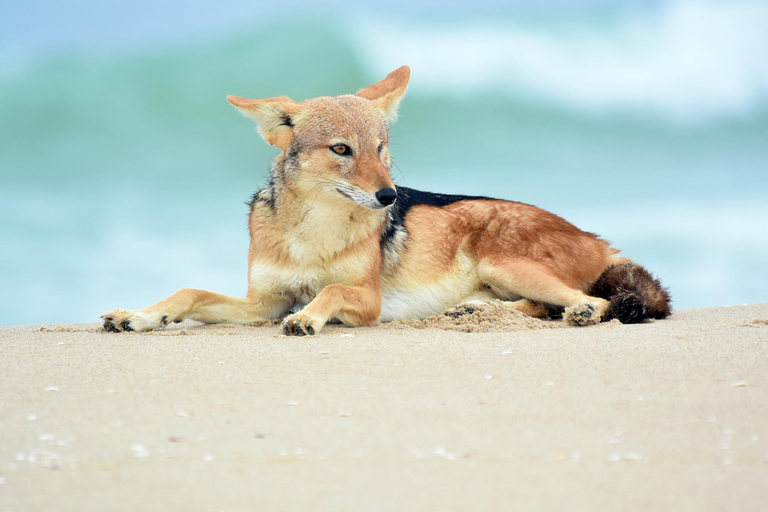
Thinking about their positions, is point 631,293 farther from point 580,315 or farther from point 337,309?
point 337,309

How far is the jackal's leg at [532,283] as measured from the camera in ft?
22.9

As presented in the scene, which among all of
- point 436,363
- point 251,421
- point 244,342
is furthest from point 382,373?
point 244,342

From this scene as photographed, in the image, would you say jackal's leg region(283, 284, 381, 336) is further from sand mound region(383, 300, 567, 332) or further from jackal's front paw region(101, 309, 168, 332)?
jackal's front paw region(101, 309, 168, 332)

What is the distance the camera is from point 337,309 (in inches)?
246

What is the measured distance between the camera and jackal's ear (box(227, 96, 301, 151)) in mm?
6594

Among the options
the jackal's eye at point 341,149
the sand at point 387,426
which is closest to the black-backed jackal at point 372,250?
the jackal's eye at point 341,149

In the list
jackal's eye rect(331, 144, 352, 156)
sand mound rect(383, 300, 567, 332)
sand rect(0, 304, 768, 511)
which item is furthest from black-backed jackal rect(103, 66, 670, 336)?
sand rect(0, 304, 768, 511)

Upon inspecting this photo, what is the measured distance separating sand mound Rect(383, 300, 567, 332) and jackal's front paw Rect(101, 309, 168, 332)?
2095 mm

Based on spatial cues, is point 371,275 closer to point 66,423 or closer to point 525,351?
Answer: point 525,351

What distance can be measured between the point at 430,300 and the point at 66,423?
15.4 feet

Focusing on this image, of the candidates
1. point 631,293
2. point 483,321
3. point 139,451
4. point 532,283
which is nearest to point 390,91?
point 532,283

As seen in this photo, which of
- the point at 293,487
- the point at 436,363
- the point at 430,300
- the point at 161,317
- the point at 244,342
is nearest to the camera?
the point at 293,487

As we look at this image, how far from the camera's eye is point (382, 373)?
166 inches

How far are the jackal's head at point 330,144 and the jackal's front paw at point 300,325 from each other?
1.11 meters
